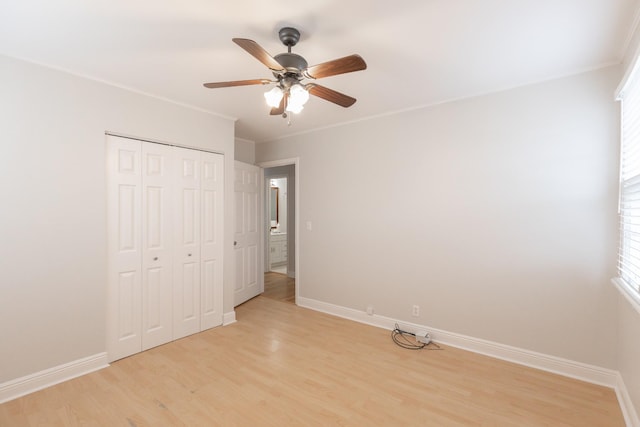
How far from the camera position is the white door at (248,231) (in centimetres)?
426

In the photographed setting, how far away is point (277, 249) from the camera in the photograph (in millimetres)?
7254

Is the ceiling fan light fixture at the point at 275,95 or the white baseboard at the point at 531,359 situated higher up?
the ceiling fan light fixture at the point at 275,95

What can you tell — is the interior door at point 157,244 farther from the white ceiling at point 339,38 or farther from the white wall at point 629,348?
the white wall at point 629,348

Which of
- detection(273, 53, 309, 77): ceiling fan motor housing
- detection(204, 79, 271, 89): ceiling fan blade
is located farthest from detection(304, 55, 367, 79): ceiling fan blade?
detection(204, 79, 271, 89): ceiling fan blade

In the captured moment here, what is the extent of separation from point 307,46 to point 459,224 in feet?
7.23

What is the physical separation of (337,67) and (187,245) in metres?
2.52

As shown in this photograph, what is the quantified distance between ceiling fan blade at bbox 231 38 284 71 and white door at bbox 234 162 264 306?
260cm

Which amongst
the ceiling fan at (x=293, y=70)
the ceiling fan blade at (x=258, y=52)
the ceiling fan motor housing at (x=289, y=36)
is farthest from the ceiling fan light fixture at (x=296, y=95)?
the ceiling fan motor housing at (x=289, y=36)

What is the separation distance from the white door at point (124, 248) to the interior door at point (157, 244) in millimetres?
54

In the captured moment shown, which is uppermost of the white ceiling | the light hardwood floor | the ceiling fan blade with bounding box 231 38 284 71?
the white ceiling

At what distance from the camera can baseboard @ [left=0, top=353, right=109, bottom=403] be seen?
216 centimetres

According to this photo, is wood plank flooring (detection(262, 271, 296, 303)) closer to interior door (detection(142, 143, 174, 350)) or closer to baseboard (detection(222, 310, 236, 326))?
baseboard (detection(222, 310, 236, 326))

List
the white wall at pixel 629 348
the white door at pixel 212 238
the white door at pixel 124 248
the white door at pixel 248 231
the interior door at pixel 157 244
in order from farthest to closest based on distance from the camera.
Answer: the white door at pixel 248 231 → the white door at pixel 212 238 → the interior door at pixel 157 244 → the white door at pixel 124 248 → the white wall at pixel 629 348

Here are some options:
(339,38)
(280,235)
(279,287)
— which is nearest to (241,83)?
(339,38)
